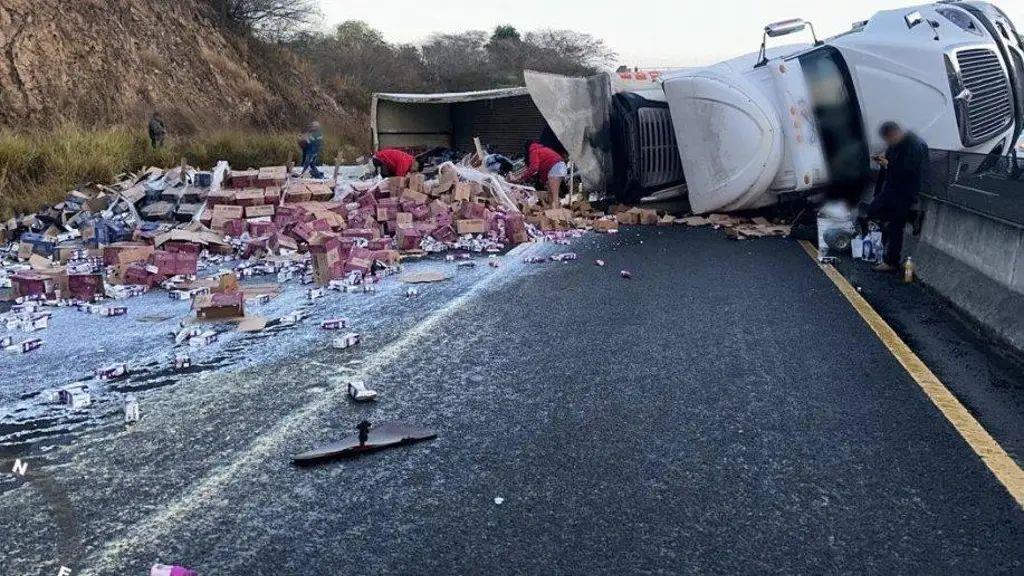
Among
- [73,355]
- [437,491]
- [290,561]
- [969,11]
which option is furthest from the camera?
[969,11]

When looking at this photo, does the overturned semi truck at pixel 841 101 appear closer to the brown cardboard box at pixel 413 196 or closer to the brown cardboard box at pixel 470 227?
the brown cardboard box at pixel 470 227

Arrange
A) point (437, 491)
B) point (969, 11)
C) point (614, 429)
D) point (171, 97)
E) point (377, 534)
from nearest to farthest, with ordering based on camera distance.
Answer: point (377, 534)
point (437, 491)
point (614, 429)
point (969, 11)
point (171, 97)

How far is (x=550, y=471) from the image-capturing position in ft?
11.6

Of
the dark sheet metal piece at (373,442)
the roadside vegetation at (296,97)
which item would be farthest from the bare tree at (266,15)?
the dark sheet metal piece at (373,442)

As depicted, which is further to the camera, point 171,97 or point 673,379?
point 171,97

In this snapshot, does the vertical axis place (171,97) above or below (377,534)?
above

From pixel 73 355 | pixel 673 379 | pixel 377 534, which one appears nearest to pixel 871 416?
pixel 673 379

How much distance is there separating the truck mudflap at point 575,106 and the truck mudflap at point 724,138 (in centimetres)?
151

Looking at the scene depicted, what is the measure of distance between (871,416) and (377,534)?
99.6 inches

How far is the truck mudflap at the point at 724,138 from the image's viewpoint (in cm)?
1080

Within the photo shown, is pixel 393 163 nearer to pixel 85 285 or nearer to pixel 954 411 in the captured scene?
pixel 85 285

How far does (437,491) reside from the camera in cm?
338

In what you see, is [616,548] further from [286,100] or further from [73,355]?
[286,100]

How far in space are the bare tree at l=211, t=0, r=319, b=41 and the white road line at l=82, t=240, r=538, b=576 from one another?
2782cm
